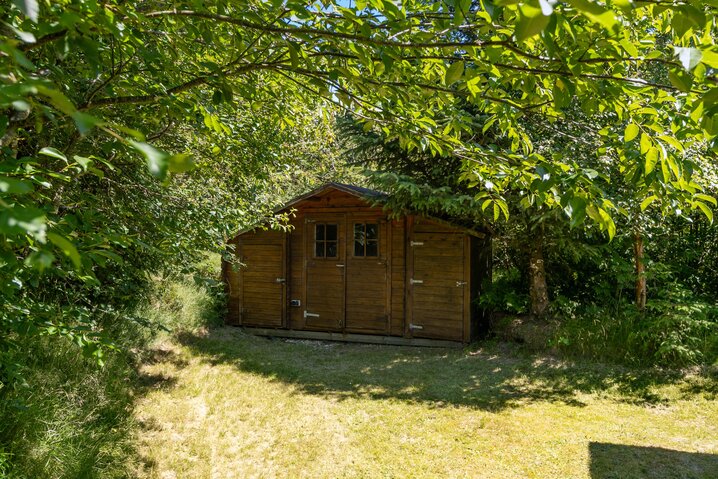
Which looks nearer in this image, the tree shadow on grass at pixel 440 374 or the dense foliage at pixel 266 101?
the dense foliage at pixel 266 101

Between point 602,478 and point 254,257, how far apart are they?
264 inches

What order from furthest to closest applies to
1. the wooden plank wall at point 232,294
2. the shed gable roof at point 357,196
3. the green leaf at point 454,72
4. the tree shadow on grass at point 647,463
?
the wooden plank wall at point 232,294 → the shed gable roof at point 357,196 → the tree shadow on grass at point 647,463 → the green leaf at point 454,72

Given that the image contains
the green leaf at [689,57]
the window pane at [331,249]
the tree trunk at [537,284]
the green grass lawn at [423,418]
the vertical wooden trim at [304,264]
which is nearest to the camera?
the green leaf at [689,57]

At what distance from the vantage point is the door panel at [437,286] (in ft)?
23.7

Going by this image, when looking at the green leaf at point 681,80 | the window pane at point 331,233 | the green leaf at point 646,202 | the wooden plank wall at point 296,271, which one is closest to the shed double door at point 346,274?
the window pane at point 331,233

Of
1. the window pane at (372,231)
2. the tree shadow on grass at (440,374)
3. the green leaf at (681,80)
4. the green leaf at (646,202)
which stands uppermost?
the window pane at (372,231)

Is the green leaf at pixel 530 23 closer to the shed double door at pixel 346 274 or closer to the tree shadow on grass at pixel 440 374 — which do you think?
the tree shadow on grass at pixel 440 374

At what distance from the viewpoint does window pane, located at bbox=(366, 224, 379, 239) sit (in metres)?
7.88

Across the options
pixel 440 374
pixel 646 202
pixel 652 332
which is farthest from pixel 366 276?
pixel 646 202

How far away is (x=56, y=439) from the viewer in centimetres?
293

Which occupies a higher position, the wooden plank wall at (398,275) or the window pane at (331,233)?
the window pane at (331,233)

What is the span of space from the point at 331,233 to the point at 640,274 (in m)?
4.81

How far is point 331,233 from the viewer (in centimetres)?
818

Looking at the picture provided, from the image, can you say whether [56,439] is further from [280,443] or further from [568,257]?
[568,257]
